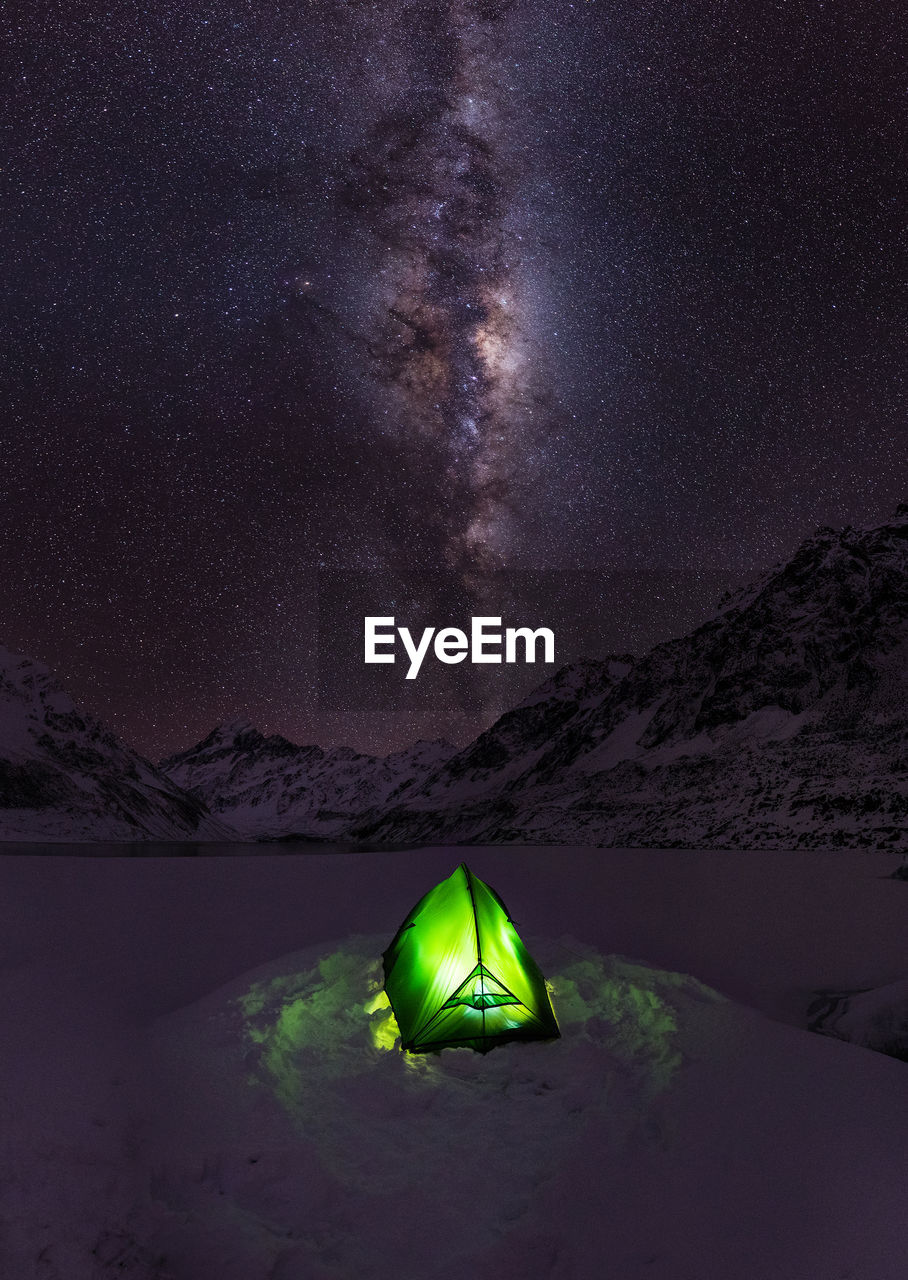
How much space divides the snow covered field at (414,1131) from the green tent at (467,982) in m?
0.31

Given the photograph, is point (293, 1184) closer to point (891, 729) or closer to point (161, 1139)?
point (161, 1139)

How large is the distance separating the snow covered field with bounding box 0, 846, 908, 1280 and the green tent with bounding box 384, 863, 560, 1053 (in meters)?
0.31

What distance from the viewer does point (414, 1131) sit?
7.90 m

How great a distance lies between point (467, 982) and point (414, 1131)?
2149 millimetres

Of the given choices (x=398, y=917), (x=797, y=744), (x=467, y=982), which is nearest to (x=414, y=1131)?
(x=467, y=982)

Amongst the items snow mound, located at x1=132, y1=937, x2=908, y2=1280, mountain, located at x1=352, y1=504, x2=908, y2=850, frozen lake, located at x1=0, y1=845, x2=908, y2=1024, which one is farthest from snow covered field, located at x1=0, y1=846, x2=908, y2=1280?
mountain, located at x1=352, y1=504, x2=908, y2=850

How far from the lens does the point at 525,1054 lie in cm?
947

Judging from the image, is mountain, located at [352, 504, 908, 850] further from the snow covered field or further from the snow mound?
the snow mound

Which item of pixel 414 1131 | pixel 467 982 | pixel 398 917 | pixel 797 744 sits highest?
pixel 797 744

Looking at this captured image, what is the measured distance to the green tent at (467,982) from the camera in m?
9.73

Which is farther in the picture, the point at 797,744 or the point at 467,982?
the point at 797,744

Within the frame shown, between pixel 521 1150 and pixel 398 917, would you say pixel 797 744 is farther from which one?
pixel 521 1150

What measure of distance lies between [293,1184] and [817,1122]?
5.21 meters

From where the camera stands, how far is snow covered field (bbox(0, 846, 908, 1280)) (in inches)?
242
